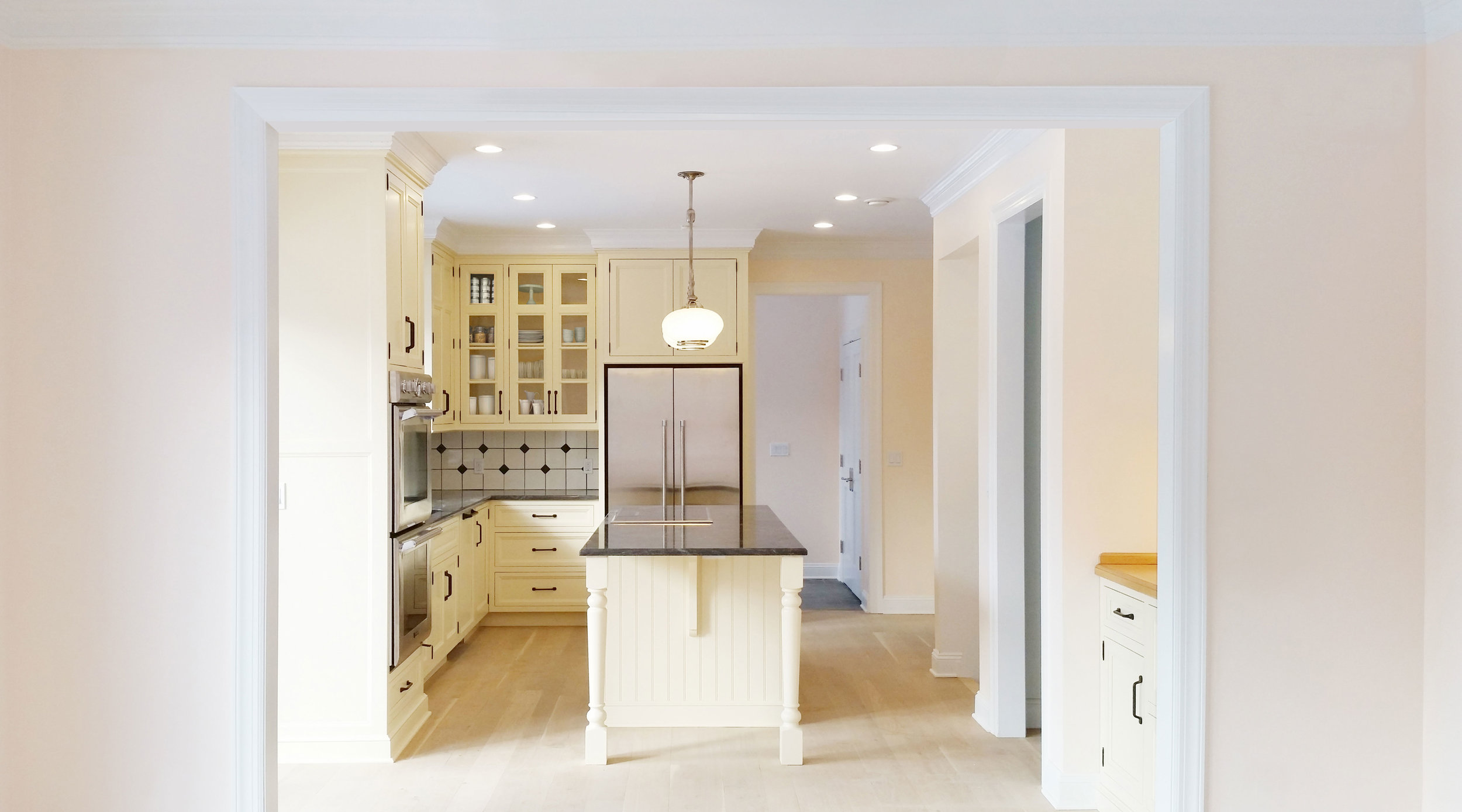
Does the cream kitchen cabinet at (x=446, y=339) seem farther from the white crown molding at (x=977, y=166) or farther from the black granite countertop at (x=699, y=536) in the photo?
the white crown molding at (x=977, y=166)

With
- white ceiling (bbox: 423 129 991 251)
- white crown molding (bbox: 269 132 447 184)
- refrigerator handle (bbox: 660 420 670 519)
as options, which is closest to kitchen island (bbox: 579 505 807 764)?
white ceiling (bbox: 423 129 991 251)

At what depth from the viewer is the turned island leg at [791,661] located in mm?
3939

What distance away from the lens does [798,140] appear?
4047 mm

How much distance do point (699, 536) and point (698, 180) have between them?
1784 mm

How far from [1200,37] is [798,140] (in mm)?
1906

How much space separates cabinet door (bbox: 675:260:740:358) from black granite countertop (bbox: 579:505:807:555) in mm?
1401

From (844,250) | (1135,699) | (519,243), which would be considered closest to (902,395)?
(844,250)

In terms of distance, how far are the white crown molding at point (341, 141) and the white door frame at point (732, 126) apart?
1.45 metres

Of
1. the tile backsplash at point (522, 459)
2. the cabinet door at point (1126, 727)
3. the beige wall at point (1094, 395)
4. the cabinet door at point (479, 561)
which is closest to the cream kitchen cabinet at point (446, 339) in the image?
the tile backsplash at point (522, 459)

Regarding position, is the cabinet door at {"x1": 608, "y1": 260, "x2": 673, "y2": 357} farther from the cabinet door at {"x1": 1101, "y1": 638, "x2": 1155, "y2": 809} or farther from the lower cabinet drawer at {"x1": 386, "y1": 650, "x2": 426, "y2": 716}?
the cabinet door at {"x1": 1101, "y1": 638, "x2": 1155, "y2": 809}

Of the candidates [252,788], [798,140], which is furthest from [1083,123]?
[252,788]

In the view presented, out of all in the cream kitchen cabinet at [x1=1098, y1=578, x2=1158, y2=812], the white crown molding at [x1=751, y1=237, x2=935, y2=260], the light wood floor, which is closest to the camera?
the cream kitchen cabinet at [x1=1098, y1=578, x2=1158, y2=812]

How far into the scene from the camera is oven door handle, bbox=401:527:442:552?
4090 mm

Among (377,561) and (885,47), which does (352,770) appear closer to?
(377,561)
